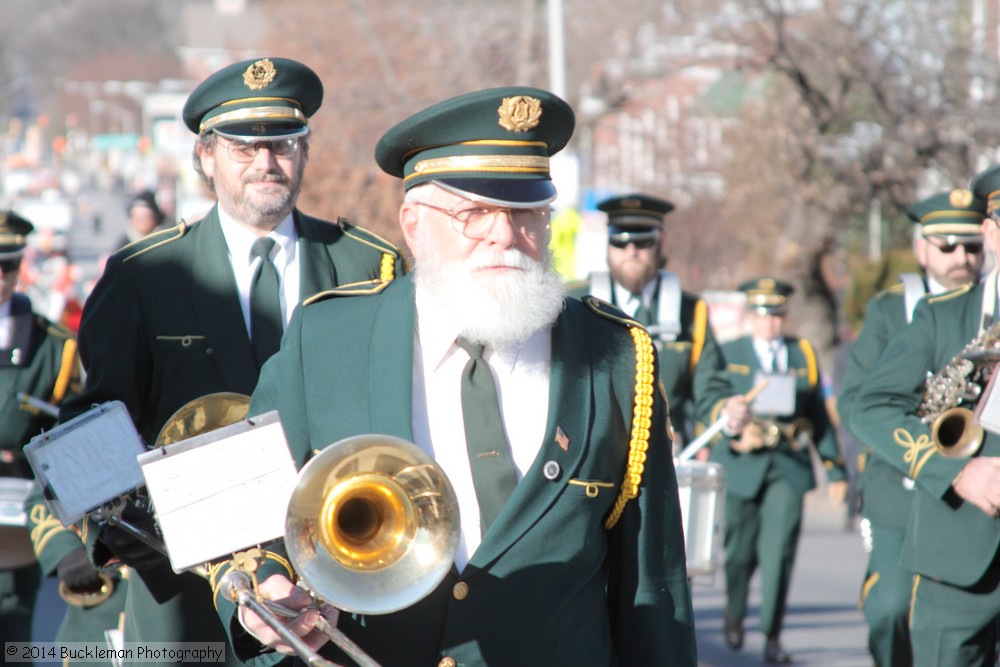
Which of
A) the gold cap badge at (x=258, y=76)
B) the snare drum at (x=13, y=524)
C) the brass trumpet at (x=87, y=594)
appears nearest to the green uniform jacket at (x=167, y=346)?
the gold cap badge at (x=258, y=76)

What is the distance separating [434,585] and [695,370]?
18.5 ft

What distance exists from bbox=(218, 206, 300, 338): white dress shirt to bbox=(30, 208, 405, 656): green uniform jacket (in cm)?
4

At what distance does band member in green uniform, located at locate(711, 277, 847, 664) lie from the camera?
10.3 metres

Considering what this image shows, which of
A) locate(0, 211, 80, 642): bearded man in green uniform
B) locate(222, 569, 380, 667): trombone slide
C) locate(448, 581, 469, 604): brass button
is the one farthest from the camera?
locate(0, 211, 80, 642): bearded man in green uniform

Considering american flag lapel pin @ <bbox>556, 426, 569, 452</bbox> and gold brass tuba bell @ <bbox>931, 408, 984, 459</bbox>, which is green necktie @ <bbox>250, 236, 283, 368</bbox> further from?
gold brass tuba bell @ <bbox>931, 408, 984, 459</bbox>

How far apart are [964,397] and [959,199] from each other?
2441 mm

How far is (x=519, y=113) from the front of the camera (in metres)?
3.62

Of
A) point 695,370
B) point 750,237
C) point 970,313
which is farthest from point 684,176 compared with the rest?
point 970,313

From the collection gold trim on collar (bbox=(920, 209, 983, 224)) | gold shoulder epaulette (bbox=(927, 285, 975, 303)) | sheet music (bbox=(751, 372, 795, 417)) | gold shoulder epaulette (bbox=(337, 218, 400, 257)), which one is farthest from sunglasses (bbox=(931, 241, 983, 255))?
gold shoulder epaulette (bbox=(337, 218, 400, 257))

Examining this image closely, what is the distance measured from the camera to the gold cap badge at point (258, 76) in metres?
4.94

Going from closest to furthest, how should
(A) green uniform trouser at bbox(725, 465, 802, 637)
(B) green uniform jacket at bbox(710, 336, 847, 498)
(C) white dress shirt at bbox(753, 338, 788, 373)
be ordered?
(A) green uniform trouser at bbox(725, 465, 802, 637), (B) green uniform jacket at bbox(710, 336, 847, 498), (C) white dress shirt at bbox(753, 338, 788, 373)

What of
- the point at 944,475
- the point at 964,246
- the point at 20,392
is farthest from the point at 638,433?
the point at 964,246

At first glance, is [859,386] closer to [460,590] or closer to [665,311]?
[665,311]

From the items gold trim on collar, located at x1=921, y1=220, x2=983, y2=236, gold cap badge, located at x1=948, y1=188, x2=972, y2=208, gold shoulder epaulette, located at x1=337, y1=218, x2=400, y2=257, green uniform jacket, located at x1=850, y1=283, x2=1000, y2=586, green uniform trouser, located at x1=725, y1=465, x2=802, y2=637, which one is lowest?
green uniform trouser, located at x1=725, y1=465, x2=802, y2=637
